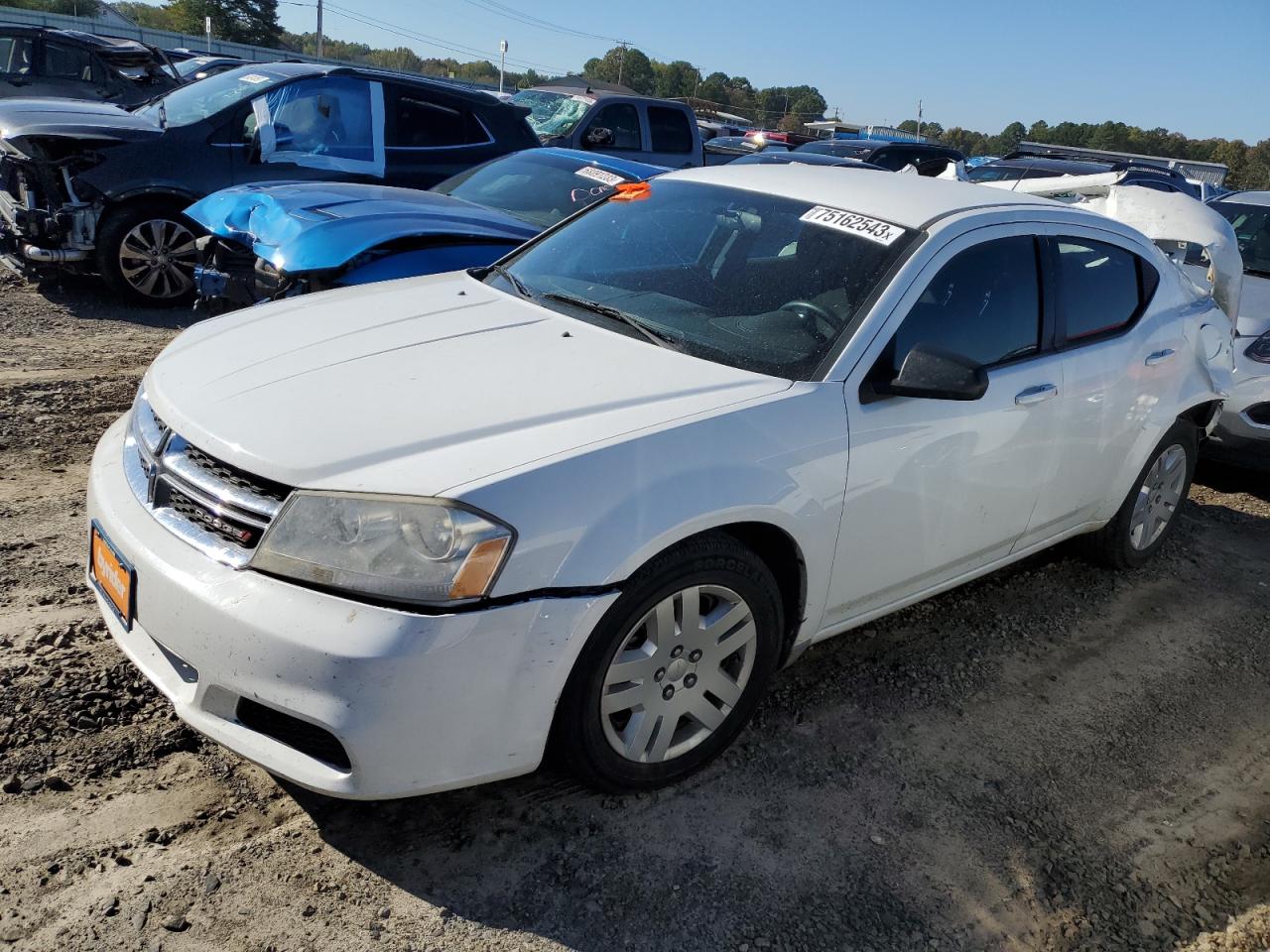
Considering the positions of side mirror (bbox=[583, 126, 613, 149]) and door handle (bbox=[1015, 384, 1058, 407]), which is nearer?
door handle (bbox=[1015, 384, 1058, 407])

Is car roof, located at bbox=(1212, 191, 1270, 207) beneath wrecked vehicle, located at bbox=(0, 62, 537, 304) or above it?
above

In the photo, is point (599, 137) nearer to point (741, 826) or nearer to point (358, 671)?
point (741, 826)

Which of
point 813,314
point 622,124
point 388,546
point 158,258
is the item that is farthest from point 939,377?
point 622,124

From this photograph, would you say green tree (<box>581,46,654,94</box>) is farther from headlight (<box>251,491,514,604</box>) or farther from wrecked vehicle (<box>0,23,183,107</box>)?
headlight (<box>251,491,514,604</box>)

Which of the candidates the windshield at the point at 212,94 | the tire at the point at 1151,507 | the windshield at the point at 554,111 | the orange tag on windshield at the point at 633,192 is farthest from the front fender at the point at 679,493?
the windshield at the point at 554,111

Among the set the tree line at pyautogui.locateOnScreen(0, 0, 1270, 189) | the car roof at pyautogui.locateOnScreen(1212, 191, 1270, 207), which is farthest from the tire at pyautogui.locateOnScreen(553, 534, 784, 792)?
the tree line at pyautogui.locateOnScreen(0, 0, 1270, 189)

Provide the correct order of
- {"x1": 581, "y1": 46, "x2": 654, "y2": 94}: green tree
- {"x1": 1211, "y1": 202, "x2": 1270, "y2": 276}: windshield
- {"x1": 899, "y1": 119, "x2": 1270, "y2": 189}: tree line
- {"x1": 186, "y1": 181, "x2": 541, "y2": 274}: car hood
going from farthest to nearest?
{"x1": 581, "y1": 46, "x2": 654, "y2": 94}: green tree → {"x1": 899, "y1": 119, "x2": 1270, "y2": 189}: tree line → {"x1": 1211, "y1": 202, "x2": 1270, "y2": 276}: windshield → {"x1": 186, "y1": 181, "x2": 541, "y2": 274}: car hood

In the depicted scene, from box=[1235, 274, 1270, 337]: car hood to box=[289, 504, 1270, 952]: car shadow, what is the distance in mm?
2835

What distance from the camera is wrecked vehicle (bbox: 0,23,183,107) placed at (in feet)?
43.9

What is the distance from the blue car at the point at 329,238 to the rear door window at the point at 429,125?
2.37 metres

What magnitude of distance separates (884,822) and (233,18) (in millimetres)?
75174

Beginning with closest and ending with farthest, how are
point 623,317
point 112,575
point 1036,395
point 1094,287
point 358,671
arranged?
point 358,671
point 112,575
point 623,317
point 1036,395
point 1094,287

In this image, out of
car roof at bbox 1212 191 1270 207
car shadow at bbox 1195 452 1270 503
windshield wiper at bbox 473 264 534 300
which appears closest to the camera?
windshield wiper at bbox 473 264 534 300

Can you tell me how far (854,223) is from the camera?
10.8 ft
